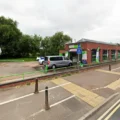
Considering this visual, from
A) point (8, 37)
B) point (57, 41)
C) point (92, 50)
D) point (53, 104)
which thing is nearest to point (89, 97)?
point (53, 104)

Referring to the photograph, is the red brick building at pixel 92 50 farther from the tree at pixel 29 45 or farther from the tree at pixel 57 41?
the tree at pixel 29 45

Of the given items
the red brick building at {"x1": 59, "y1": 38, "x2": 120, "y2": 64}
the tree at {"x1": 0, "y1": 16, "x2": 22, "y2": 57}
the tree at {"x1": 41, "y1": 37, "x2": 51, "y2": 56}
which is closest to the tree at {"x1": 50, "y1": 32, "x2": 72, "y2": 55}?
the tree at {"x1": 41, "y1": 37, "x2": 51, "y2": 56}

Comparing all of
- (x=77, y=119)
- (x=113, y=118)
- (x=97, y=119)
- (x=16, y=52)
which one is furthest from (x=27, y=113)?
(x=16, y=52)

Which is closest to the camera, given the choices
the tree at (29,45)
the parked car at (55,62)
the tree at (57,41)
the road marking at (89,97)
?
the road marking at (89,97)

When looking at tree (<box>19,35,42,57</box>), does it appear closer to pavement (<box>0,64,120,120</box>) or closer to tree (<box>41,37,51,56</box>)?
tree (<box>41,37,51,56</box>)

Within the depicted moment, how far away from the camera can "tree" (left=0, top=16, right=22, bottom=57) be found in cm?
4378

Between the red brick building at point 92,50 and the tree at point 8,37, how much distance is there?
23893mm

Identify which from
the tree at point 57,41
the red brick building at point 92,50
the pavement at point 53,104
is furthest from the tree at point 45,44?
the pavement at point 53,104

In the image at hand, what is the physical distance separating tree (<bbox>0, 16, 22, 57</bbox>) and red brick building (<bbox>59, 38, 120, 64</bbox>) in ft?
78.4

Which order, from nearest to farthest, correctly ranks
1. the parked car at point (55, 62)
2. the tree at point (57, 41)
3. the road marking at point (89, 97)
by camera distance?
the road marking at point (89, 97) → the parked car at point (55, 62) → the tree at point (57, 41)

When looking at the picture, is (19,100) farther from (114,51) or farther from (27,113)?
(114,51)

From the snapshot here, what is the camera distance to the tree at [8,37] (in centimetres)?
4378

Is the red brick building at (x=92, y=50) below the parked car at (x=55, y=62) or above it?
above

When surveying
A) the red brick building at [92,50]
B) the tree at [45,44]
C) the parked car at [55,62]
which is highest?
the tree at [45,44]
